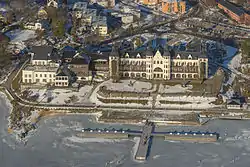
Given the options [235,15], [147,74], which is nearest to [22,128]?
[147,74]

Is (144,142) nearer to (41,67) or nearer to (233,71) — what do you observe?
(41,67)

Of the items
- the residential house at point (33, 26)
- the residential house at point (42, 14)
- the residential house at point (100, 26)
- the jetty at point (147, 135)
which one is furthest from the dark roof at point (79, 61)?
the residential house at point (42, 14)

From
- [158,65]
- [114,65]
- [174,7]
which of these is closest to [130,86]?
[114,65]

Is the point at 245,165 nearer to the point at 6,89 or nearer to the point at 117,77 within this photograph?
the point at 117,77

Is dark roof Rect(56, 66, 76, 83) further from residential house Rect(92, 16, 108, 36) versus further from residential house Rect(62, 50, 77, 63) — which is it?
residential house Rect(92, 16, 108, 36)

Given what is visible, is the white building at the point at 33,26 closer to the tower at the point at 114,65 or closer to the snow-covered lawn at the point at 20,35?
the snow-covered lawn at the point at 20,35

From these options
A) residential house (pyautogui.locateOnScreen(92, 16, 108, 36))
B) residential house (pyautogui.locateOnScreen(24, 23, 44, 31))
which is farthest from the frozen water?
residential house (pyautogui.locateOnScreen(24, 23, 44, 31))
